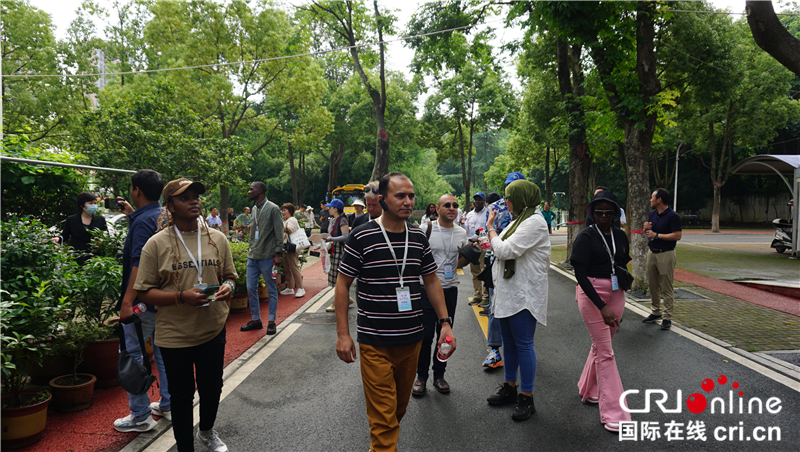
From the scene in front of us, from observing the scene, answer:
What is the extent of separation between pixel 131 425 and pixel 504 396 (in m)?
3.12

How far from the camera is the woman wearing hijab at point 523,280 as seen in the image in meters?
3.79

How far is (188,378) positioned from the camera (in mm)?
3082

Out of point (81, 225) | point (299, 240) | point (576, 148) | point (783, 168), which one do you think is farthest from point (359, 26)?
point (783, 168)

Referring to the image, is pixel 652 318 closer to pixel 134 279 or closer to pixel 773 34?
pixel 773 34

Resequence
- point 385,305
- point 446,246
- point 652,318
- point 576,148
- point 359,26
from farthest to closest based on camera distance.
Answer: point 359,26 → point 576,148 → point 652,318 → point 446,246 → point 385,305

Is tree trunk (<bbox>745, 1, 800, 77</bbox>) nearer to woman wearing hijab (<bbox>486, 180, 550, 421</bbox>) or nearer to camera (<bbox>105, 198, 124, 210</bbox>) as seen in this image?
woman wearing hijab (<bbox>486, 180, 550, 421</bbox>)

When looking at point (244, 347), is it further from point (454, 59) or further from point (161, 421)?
Answer: point (454, 59)

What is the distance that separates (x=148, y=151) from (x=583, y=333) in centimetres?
1411

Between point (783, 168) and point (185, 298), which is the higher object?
point (783, 168)

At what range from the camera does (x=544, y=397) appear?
14.1ft

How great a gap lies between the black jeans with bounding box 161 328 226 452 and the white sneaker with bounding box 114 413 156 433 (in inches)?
28.6

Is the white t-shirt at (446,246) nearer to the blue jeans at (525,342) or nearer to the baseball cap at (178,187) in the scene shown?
the blue jeans at (525,342)

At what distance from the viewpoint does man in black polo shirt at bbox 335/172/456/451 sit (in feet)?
9.05

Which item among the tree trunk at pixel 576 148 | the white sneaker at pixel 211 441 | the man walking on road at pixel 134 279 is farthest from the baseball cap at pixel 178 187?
the tree trunk at pixel 576 148
